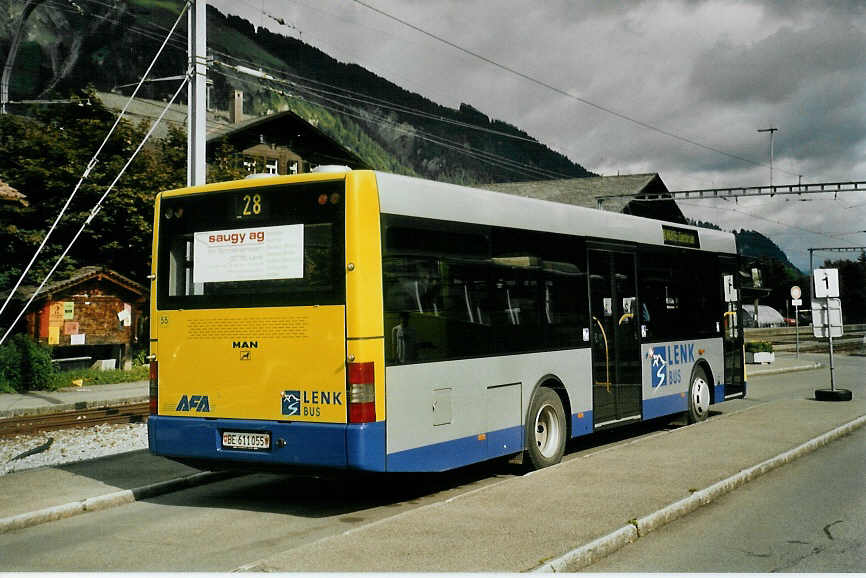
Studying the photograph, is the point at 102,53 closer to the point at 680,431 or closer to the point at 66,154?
the point at 66,154

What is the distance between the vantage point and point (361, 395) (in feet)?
26.5

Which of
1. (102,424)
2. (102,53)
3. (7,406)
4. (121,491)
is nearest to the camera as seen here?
(121,491)

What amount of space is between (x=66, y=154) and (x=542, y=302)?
25.3 metres

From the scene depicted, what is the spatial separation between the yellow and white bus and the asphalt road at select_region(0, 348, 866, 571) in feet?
1.89

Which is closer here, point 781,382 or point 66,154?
point 781,382

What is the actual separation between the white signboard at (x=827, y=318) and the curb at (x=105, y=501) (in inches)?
565

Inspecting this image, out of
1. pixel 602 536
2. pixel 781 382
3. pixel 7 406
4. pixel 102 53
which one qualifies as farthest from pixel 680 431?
pixel 102 53

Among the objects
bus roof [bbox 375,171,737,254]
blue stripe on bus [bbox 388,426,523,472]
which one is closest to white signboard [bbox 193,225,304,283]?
bus roof [bbox 375,171,737,254]

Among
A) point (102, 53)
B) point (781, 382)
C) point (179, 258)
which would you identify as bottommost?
point (781, 382)

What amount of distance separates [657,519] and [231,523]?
12.3 feet

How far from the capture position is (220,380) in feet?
29.0

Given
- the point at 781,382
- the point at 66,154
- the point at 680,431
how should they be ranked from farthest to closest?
1. the point at 66,154
2. the point at 781,382
3. the point at 680,431

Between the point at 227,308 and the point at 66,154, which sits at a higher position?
the point at 66,154

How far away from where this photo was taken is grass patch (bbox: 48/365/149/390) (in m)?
25.2
